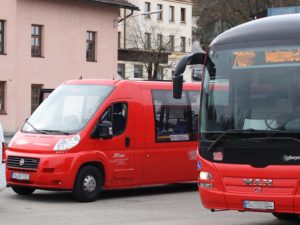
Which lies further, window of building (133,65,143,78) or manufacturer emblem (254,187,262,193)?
window of building (133,65,143,78)

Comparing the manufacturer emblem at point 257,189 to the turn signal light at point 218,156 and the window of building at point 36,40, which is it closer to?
the turn signal light at point 218,156

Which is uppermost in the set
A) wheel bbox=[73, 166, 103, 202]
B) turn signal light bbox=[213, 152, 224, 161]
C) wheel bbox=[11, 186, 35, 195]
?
turn signal light bbox=[213, 152, 224, 161]

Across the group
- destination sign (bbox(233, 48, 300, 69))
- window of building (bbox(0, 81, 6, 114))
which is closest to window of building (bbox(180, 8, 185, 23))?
window of building (bbox(0, 81, 6, 114))

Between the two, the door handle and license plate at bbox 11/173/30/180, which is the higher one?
the door handle

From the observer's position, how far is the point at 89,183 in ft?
48.0

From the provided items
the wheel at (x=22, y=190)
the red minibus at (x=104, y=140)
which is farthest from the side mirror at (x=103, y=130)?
the wheel at (x=22, y=190)

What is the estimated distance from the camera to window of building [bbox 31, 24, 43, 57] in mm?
44875

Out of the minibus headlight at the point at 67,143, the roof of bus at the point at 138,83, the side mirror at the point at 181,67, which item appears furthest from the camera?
the roof of bus at the point at 138,83

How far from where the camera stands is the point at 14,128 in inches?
1697

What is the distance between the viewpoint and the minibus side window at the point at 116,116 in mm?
15102

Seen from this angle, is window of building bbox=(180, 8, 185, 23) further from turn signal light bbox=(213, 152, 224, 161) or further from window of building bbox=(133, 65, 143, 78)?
turn signal light bbox=(213, 152, 224, 161)

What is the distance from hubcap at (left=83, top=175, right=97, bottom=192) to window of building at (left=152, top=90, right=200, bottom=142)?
2057mm

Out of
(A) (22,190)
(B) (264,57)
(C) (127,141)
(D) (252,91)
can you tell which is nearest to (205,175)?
(D) (252,91)

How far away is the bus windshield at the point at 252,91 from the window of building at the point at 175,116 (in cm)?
532
